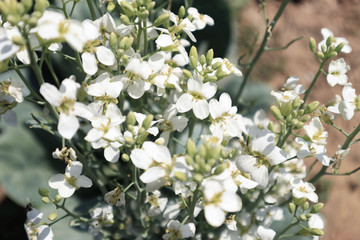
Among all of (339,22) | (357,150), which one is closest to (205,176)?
(357,150)

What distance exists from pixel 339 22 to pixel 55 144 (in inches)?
128

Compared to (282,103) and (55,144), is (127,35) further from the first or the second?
(55,144)

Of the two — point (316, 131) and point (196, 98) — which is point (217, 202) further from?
point (316, 131)

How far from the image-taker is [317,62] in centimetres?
349

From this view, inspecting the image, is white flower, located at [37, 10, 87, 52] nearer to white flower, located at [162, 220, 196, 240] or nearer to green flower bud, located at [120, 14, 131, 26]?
green flower bud, located at [120, 14, 131, 26]

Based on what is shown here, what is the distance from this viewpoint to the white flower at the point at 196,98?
1126mm

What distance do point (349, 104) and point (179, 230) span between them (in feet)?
2.44

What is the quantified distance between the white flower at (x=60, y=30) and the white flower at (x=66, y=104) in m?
0.12

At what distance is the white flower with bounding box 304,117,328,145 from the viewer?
4.00 feet

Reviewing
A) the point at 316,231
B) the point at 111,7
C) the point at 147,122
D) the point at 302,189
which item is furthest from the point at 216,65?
the point at 316,231

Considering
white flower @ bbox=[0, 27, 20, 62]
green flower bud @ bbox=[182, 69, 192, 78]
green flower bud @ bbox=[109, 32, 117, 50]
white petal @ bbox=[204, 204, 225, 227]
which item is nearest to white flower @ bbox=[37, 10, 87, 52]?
white flower @ bbox=[0, 27, 20, 62]

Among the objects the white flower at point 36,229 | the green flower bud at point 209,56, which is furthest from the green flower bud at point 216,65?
the white flower at point 36,229

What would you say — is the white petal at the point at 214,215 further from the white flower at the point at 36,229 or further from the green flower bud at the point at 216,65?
the white flower at the point at 36,229

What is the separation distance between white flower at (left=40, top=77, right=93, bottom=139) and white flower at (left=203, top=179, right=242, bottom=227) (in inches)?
14.5
